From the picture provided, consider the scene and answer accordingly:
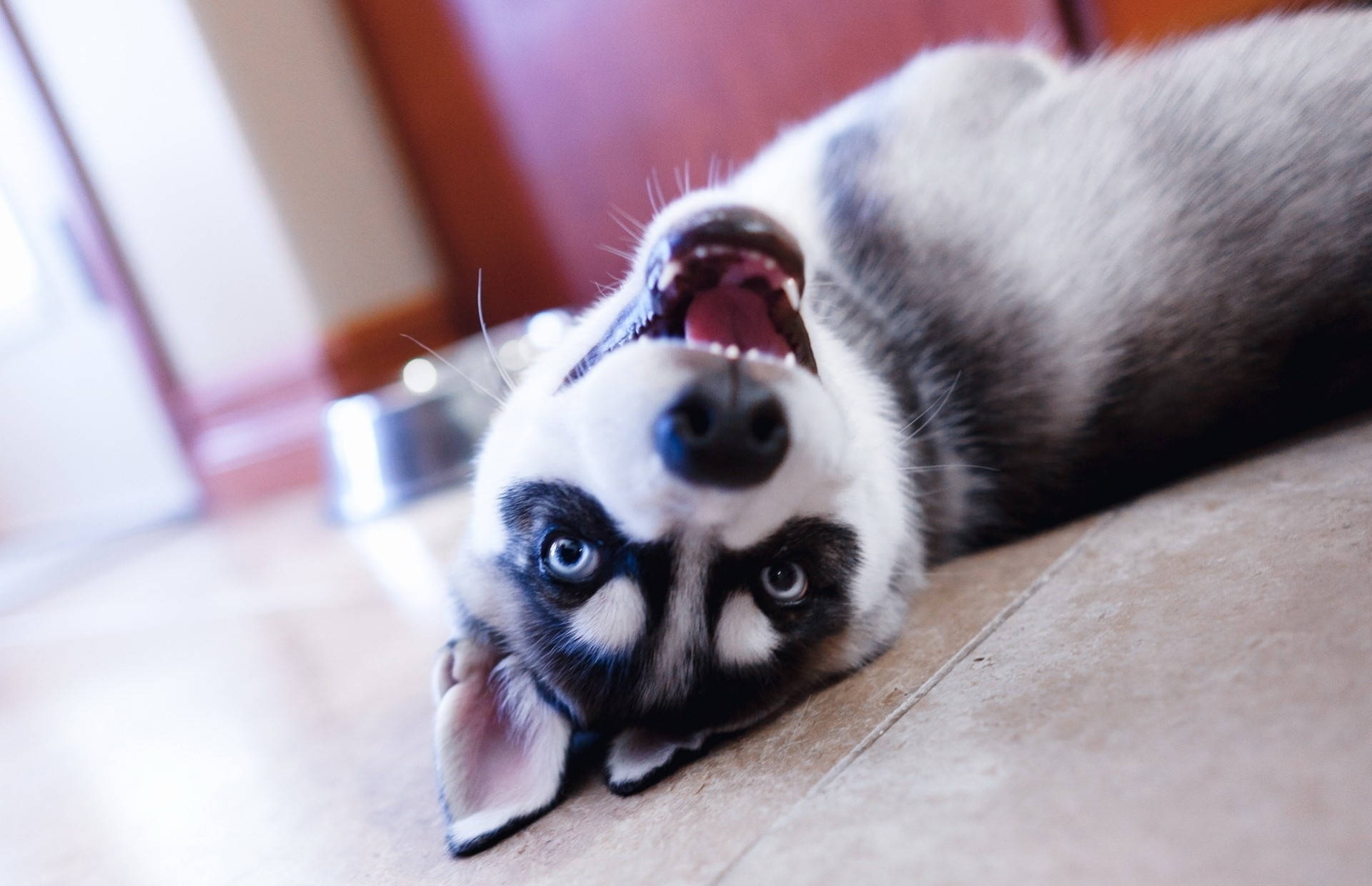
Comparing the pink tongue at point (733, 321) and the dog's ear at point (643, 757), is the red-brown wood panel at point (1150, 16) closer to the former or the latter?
the pink tongue at point (733, 321)

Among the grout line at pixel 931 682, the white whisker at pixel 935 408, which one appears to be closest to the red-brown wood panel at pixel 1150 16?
the white whisker at pixel 935 408

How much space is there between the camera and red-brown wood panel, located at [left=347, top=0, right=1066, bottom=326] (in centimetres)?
370

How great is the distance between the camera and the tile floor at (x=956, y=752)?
1.07 metres

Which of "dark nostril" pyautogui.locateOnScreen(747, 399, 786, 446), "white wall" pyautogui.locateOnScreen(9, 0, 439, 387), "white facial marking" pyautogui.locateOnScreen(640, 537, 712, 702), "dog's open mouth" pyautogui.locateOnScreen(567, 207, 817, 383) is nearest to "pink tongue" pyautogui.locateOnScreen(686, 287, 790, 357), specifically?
"dog's open mouth" pyautogui.locateOnScreen(567, 207, 817, 383)

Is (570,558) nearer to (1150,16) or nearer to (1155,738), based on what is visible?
(1155,738)

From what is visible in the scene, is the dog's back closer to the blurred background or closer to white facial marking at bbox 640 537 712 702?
white facial marking at bbox 640 537 712 702

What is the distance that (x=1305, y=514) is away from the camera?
160 cm

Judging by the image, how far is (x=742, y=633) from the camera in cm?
153

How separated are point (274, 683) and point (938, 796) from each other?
6.06ft

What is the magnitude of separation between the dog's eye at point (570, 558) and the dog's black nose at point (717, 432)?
0.27 meters

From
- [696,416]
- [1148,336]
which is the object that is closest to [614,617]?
[696,416]

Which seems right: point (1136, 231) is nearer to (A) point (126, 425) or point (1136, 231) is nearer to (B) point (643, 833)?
(B) point (643, 833)

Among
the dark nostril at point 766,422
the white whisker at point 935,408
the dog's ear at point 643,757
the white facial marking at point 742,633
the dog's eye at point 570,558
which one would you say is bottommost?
the dog's ear at point 643,757

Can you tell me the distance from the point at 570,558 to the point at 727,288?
1.61 ft
